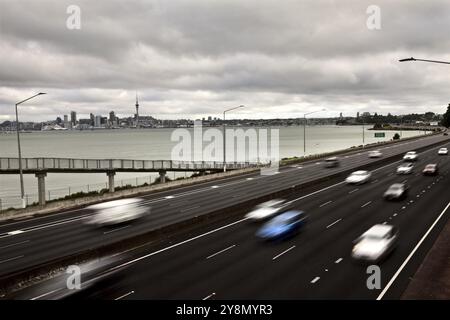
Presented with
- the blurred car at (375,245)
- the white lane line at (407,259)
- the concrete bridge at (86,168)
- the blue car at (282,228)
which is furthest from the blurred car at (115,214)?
the white lane line at (407,259)

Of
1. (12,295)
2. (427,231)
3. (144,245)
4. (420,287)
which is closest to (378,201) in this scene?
(427,231)

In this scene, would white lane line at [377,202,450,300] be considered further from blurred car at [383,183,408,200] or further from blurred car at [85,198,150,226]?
blurred car at [85,198,150,226]

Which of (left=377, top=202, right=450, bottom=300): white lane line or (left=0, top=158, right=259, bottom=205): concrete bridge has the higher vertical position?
(left=0, top=158, right=259, bottom=205): concrete bridge

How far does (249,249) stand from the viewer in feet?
81.0

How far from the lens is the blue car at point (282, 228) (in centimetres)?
2616

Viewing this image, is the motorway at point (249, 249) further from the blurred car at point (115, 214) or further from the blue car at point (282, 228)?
the blurred car at point (115, 214)

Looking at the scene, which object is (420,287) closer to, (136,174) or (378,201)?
(378,201)

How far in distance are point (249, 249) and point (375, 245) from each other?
7.34m

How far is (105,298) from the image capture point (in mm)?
17859

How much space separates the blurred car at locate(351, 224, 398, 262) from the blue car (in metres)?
5.24

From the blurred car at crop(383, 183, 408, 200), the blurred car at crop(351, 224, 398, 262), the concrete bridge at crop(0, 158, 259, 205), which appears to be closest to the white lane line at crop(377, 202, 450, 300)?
the blurred car at crop(351, 224, 398, 262)

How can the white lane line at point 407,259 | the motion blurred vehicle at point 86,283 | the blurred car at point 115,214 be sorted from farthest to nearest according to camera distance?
the blurred car at point 115,214 < the white lane line at point 407,259 < the motion blurred vehicle at point 86,283

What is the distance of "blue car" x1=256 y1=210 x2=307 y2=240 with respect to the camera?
26156mm

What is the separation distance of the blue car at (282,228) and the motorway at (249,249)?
2.01 ft
